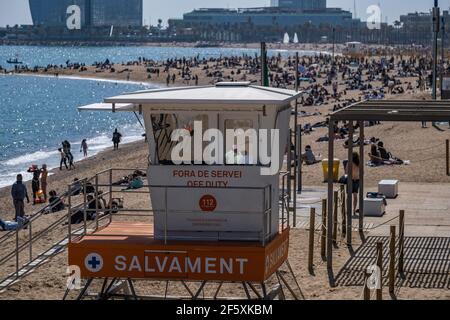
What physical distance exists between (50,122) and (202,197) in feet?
262

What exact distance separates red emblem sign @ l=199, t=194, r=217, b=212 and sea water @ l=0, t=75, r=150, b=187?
111 feet

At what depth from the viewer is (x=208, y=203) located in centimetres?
1491

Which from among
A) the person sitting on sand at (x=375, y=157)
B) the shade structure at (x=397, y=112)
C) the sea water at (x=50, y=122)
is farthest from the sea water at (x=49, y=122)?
the shade structure at (x=397, y=112)

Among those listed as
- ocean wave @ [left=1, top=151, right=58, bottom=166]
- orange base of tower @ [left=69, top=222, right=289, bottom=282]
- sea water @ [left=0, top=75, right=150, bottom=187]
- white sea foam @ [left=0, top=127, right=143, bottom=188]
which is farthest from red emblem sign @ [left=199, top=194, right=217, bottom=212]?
ocean wave @ [left=1, top=151, right=58, bottom=166]

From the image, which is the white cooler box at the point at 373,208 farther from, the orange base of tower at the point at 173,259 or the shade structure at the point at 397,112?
the orange base of tower at the point at 173,259

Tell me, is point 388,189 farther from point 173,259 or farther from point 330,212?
point 173,259

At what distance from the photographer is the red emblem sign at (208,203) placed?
14.9 metres

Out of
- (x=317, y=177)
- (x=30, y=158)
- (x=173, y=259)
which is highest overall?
(x=173, y=259)

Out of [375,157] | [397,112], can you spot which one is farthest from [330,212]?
[375,157]

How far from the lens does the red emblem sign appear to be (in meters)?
14.9

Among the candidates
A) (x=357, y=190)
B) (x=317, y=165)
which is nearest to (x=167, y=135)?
(x=357, y=190)

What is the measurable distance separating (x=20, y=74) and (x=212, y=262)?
172883 mm

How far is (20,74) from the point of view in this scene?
602 ft

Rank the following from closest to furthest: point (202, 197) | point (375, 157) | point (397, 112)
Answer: point (202, 197) → point (397, 112) → point (375, 157)
